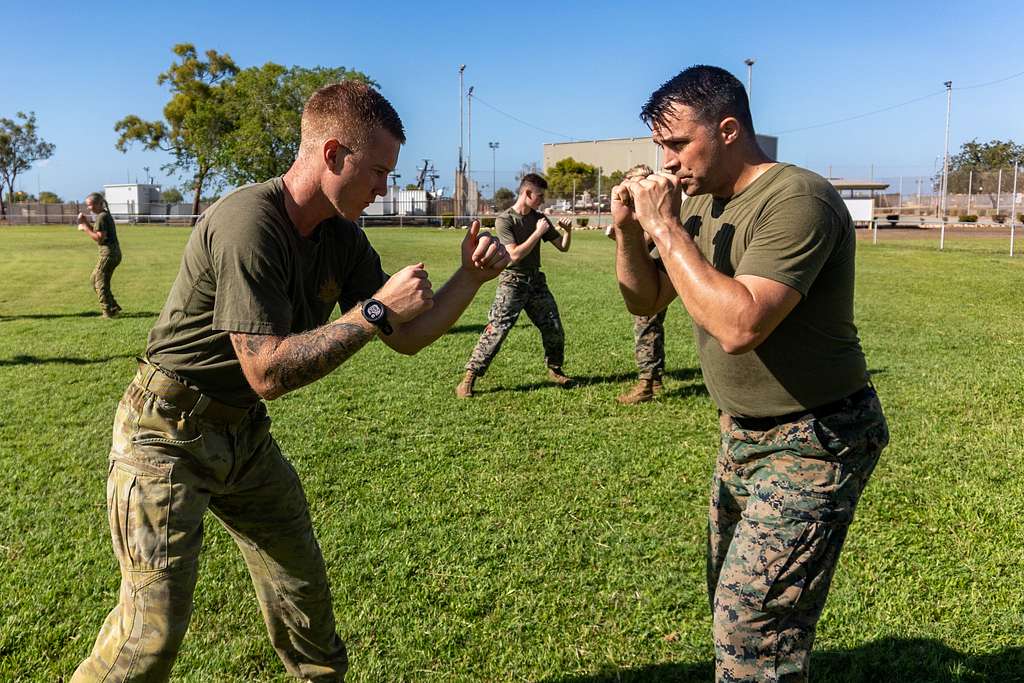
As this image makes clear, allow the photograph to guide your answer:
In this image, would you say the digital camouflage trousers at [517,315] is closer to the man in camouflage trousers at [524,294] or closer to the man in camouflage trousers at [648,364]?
the man in camouflage trousers at [524,294]

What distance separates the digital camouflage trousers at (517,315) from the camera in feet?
27.4

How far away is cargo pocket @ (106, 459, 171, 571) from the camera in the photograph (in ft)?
8.18

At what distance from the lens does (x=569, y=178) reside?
222ft

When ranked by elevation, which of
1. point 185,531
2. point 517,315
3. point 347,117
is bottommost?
point 185,531

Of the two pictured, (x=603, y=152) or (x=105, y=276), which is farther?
(x=603, y=152)

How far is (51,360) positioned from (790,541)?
9.77 meters

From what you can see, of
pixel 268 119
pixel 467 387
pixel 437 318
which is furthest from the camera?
pixel 268 119

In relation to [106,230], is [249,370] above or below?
below

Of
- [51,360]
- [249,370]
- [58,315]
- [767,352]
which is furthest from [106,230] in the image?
[767,352]

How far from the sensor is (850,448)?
8.64 feet

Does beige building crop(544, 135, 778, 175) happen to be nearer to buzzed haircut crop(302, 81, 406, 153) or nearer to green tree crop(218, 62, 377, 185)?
green tree crop(218, 62, 377, 185)

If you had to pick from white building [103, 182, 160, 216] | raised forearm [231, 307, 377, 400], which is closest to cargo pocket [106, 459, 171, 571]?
raised forearm [231, 307, 377, 400]

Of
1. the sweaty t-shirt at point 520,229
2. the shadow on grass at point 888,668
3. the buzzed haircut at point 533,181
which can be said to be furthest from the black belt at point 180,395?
the buzzed haircut at point 533,181

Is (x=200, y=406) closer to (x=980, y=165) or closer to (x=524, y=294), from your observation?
(x=524, y=294)
